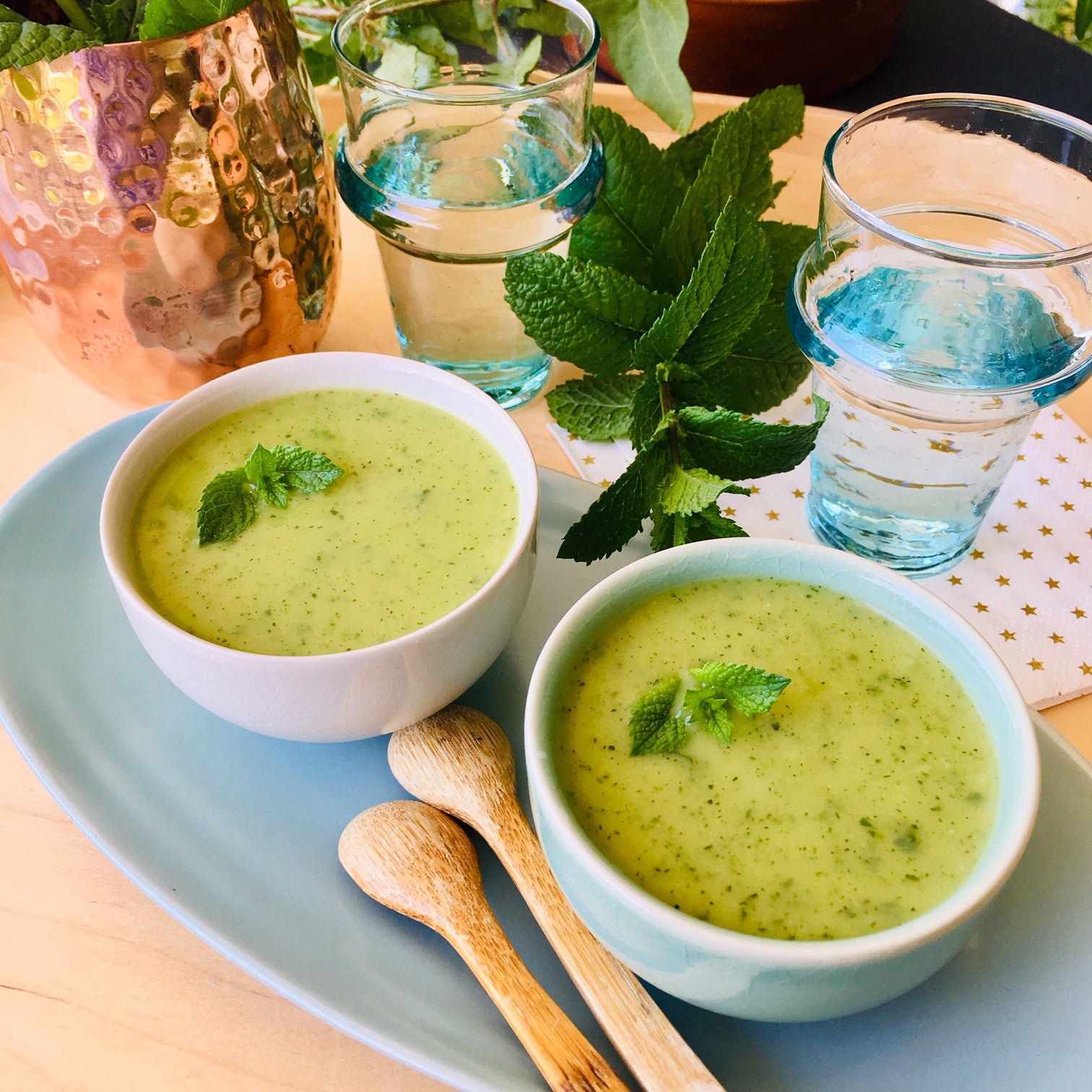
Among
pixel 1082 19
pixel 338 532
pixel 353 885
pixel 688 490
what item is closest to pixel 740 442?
pixel 688 490

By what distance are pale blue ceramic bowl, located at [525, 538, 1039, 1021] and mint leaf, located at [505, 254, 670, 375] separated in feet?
0.88

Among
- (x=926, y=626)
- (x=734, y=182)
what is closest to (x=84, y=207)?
(x=734, y=182)

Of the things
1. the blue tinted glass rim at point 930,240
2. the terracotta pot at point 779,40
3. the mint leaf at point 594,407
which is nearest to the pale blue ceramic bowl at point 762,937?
the blue tinted glass rim at point 930,240

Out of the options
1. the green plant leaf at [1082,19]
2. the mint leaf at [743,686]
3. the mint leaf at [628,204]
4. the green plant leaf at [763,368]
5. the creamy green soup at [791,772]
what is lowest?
the green plant leaf at [1082,19]

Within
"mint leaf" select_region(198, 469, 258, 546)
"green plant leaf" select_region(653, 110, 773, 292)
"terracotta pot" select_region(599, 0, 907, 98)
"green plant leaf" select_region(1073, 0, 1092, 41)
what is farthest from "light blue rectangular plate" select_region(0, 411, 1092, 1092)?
"green plant leaf" select_region(1073, 0, 1092, 41)

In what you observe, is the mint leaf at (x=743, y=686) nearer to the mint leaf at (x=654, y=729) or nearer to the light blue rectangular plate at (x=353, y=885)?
the mint leaf at (x=654, y=729)

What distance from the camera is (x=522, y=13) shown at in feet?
3.47

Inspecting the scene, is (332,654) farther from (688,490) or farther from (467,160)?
(467,160)

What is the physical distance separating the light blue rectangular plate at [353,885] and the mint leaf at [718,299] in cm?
17

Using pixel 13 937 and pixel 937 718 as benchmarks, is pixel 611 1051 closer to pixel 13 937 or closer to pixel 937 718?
pixel 937 718

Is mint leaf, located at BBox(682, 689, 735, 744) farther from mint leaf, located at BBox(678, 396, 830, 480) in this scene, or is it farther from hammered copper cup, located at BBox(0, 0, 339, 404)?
hammered copper cup, located at BBox(0, 0, 339, 404)

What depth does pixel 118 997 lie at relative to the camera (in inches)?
27.2

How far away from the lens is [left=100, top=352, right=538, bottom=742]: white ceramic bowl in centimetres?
A: 67

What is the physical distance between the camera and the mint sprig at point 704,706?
0.63 m
